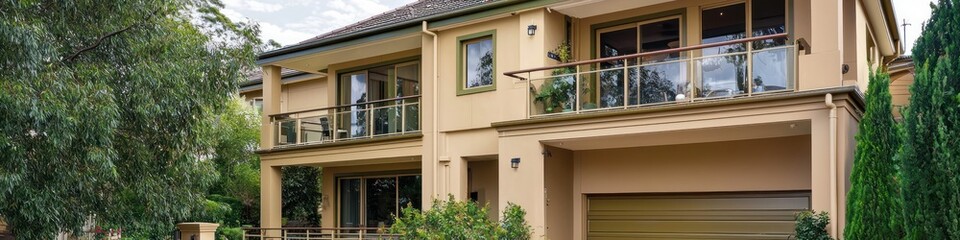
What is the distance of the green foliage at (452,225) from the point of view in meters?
13.6

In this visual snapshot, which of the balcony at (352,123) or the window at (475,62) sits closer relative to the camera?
the window at (475,62)

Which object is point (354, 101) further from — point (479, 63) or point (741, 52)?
point (741, 52)

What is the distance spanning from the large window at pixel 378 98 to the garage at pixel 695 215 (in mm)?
4167

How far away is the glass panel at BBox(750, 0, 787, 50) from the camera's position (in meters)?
14.9

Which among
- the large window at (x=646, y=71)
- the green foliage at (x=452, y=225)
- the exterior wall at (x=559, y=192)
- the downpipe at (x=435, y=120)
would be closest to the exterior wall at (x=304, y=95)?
the downpipe at (x=435, y=120)

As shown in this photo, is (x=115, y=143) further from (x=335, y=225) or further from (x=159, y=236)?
(x=335, y=225)

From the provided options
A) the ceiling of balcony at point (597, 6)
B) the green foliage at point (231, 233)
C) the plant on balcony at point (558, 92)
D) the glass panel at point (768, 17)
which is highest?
the ceiling of balcony at point (597, 6)

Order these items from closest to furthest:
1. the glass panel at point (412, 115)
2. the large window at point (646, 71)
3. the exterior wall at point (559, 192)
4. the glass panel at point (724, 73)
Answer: the glass panel at point (724, 73) → the large window at point (646, 71) → the exterior wall at point (559, 192) → the glass panel at point (412, 115)

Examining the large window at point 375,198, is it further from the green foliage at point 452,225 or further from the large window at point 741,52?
the large window at point 741,52

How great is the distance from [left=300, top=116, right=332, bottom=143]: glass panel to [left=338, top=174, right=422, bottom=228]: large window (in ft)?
5.46

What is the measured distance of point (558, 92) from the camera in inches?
591

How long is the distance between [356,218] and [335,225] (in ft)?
1.86

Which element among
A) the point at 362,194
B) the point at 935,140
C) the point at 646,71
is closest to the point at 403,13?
the point at 362,194

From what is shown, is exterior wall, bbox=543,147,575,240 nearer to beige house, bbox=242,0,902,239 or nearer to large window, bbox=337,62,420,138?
beige house, bbox=242,0,902,239
